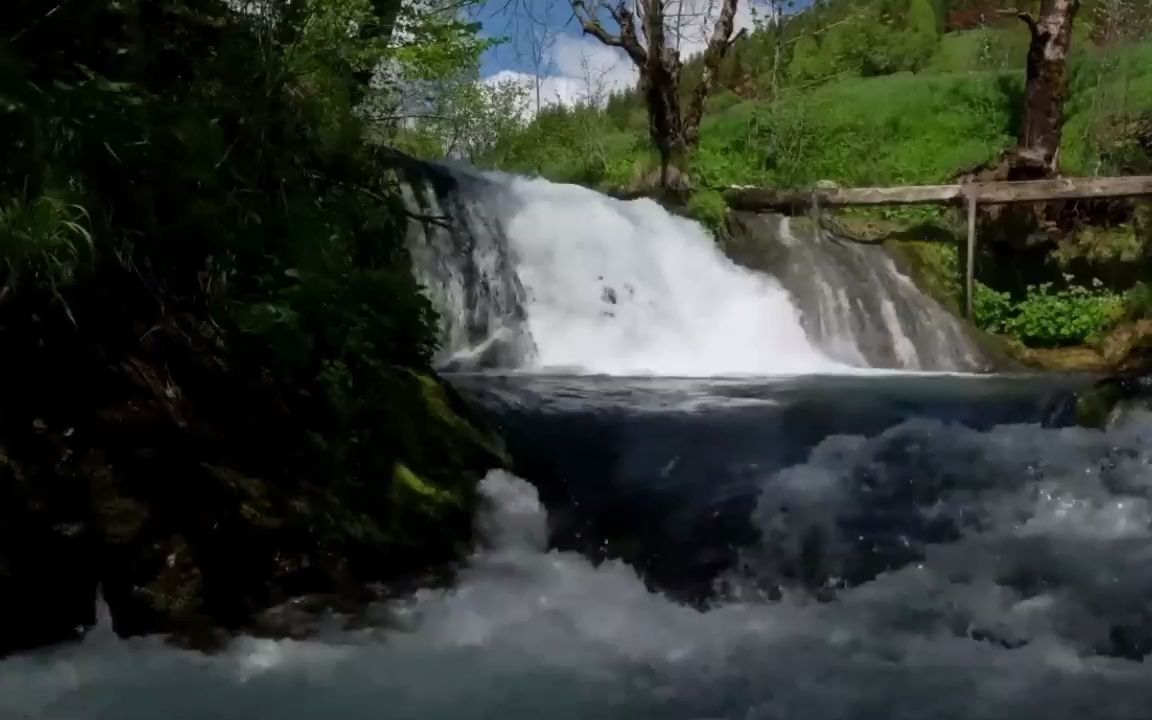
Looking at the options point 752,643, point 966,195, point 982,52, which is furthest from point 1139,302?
point 982,52

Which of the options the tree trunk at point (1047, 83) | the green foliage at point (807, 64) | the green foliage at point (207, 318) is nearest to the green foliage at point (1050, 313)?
the tree trunk at point (1047, 83)

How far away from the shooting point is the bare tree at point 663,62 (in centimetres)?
1393

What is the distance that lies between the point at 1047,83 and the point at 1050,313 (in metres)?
3.18

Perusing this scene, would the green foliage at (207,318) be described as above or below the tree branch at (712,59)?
below

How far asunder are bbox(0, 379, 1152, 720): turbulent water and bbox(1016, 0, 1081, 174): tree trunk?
8.26 metres

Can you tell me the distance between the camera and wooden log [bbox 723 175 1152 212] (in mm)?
11500

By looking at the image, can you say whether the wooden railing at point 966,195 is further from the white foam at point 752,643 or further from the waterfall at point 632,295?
the white foam at point 752,643

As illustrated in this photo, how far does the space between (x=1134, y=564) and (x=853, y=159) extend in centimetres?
1393

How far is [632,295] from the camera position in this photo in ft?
35.4

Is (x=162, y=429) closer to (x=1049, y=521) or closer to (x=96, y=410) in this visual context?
(x=96, y=410)

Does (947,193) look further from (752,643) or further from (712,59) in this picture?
(752,643)

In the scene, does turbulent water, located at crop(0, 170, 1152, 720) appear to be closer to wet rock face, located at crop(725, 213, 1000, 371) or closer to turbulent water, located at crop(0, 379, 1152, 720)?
turbulent water, located at crop(0, 379, 1152, 720)

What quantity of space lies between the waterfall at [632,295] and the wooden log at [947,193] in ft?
2.31

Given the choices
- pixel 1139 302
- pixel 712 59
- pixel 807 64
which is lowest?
pixel 1139 302
